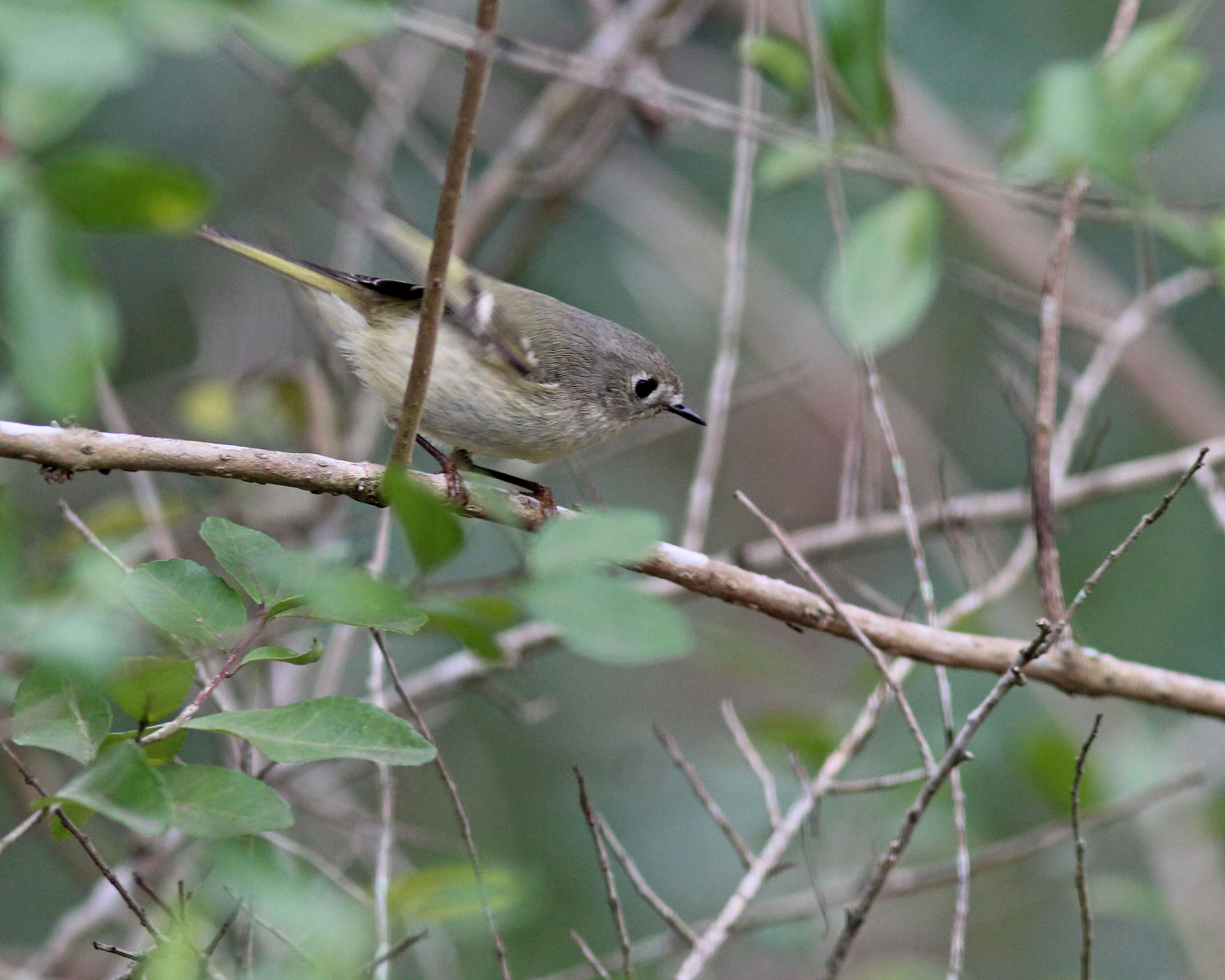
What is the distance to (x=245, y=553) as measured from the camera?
144 cm

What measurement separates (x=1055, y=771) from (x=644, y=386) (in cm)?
160

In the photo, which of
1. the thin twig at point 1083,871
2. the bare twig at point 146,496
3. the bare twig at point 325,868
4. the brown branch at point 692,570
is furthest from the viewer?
the bare twig at point 146,496

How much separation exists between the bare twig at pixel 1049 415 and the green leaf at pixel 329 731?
146 centimetres

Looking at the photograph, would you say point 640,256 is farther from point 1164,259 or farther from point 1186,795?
point 1186,795

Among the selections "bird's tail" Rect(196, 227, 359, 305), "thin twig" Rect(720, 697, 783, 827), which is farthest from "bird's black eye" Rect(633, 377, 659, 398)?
"thin twig" Rect(720, 697, 783, 827)

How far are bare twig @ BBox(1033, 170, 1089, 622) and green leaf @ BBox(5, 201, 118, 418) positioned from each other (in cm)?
192

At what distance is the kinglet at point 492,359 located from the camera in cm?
276

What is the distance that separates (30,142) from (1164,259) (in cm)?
640

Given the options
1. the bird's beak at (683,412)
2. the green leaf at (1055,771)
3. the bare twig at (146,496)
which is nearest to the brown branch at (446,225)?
the bird's beak at (683,412)

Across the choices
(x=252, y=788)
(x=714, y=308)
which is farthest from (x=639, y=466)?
(x=252, y=788)

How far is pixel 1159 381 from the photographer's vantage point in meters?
4.75

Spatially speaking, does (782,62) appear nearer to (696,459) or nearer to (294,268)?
(294,268)

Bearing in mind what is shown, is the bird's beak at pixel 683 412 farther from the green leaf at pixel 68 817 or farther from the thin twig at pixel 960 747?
the green leaf at pixel 68 817

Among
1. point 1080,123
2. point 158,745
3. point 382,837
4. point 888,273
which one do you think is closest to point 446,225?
point 158,745
